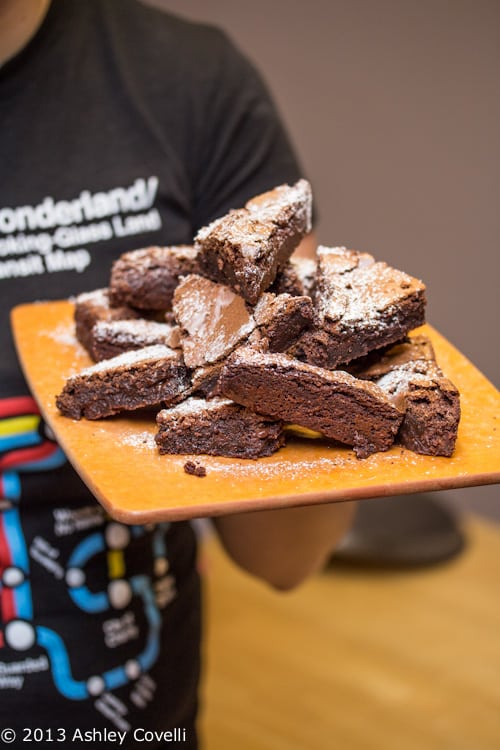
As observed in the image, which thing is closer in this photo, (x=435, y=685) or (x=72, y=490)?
(x=72, y=490)

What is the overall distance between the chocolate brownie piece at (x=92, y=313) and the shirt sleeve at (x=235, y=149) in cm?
29

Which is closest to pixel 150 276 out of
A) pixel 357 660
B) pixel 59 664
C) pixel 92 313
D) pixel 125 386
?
pixel 92 313

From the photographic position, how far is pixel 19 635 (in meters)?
1.15

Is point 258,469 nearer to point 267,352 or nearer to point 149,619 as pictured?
point 267,352

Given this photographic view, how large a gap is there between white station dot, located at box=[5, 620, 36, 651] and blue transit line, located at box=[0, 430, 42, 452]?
0.74ft

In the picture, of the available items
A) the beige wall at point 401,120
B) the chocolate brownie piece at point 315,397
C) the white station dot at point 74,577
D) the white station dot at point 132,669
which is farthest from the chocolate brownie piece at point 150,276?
the beige wall at point 401,120

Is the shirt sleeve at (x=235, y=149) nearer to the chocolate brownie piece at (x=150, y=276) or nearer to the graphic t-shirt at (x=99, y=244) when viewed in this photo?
the graphic t-shirt at (x=99, y=244)

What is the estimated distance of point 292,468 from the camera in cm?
89

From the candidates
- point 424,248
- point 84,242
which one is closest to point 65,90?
point 84,242

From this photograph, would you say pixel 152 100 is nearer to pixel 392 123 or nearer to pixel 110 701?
pixel 110 701

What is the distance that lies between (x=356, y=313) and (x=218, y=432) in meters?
0.20

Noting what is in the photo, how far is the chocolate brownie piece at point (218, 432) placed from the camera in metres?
0.92

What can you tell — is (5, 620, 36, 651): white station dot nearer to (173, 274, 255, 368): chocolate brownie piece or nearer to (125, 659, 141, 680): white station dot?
(125, 659, 141, 680): white station dot

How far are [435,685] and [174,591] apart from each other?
107 cm
